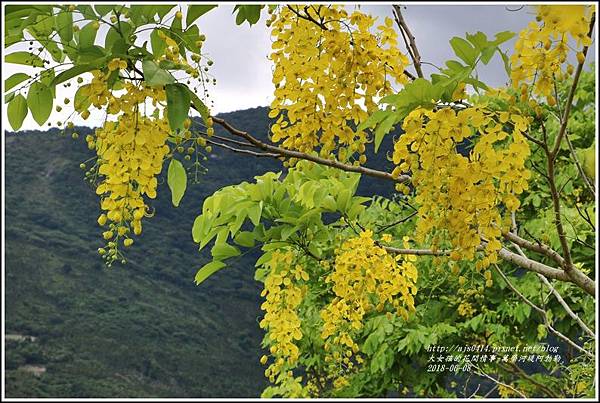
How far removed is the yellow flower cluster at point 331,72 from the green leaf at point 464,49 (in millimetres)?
408

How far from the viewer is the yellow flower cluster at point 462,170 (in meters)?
1.26

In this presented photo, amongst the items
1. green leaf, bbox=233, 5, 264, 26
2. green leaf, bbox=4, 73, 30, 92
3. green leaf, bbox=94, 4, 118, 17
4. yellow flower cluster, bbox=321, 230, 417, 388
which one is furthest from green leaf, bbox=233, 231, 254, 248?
green leaf, bbox=94, 4, 118, 17

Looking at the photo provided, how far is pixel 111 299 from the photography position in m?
19.4

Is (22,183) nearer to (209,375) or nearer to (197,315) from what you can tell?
(197,315)

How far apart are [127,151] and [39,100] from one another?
17 cm

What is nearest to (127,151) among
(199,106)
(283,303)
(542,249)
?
(199,106)

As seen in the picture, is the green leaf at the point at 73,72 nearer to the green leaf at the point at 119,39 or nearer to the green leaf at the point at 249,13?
the green leaf at the point at 119,39

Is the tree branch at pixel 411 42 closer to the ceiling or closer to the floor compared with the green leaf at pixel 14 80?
closer to the ceiling

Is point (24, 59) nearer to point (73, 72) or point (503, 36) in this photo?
point (73, 72)

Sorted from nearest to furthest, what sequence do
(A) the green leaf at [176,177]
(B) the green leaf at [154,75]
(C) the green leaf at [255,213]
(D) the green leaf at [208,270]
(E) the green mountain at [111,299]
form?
(B) the green leaf at [154,75], (A) the green leaf at [176,177], (C) the green leaf at [255,213], (D) the green leaf at [208,270], (E) the green mountain at [111,299]

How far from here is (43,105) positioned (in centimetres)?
116

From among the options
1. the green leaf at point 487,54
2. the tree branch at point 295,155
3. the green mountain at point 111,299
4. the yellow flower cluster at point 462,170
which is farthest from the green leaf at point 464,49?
the green mountain at point 111,299

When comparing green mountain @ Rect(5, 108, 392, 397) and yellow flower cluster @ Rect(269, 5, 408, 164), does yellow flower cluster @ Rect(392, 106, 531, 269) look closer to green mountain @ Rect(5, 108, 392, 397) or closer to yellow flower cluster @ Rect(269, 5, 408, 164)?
yellow flower cluster @ Rect(269, 5, 408, 164)

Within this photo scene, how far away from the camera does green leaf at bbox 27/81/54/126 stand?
116 cm
